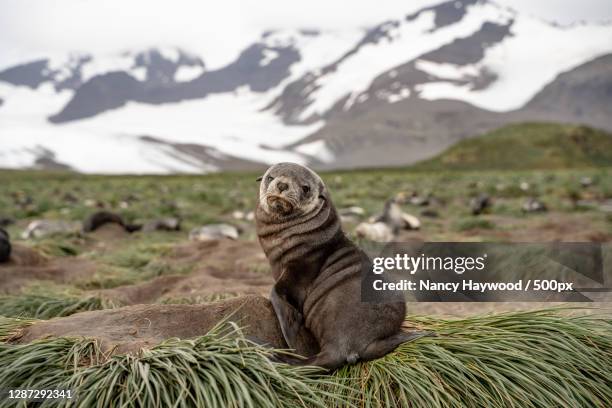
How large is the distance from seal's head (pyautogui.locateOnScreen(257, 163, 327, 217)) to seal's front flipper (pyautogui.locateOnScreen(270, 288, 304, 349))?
671mm

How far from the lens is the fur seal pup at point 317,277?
423cm

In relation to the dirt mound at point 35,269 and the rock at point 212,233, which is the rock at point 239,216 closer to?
the rock at point 212,233

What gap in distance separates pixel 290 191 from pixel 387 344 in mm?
1301

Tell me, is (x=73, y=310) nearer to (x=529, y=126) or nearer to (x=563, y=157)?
(x=563, y=157)

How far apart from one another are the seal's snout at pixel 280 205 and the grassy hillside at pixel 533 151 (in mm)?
71216

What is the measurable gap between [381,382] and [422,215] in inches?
597

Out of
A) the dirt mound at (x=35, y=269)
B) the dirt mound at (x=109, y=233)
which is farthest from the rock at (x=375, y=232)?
the dirt mound at (x=109, y=233)

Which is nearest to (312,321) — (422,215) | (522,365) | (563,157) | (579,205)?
(522,365)

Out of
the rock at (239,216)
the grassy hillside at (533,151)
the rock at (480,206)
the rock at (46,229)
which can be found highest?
the rock at (46,229)

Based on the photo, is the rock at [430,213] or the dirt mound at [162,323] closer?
the dirt mound at [162,323]

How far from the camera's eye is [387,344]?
4.29 meters

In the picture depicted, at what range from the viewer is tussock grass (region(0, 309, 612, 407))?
3582mm

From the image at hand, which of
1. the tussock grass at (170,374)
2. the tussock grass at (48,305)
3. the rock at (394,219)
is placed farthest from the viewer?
the rock at (394,219)

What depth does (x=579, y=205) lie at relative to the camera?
61.2ft
